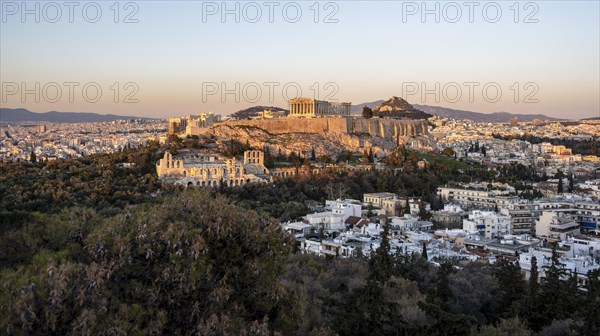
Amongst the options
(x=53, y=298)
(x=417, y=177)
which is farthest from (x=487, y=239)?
(x=53, y=298)

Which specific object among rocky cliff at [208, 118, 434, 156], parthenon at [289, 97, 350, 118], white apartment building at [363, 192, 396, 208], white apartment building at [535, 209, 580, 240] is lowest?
white apartment building at [535, 209, 580, 240]

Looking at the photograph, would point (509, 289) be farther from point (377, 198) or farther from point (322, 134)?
point (322, 134)

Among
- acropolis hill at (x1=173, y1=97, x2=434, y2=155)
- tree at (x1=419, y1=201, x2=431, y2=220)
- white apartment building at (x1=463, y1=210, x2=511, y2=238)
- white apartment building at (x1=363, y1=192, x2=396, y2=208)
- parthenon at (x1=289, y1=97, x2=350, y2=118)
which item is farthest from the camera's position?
parthenon at (x1=289, y1=97, x2=350, y2=118)

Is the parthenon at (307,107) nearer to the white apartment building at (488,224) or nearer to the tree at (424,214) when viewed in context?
the tree at (424,214)

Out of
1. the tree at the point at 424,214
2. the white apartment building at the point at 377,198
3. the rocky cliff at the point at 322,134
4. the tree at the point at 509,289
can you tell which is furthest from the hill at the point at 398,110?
the tree at the point at 509,289

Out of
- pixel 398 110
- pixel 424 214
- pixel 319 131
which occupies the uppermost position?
pixel 398 110

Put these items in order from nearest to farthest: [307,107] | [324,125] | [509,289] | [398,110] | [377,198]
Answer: [509,289], [377,198], [324,125], [307,107], [398,110]

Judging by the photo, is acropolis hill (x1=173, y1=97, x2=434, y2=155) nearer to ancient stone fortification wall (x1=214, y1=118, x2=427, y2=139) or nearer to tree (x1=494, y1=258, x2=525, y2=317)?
ancient stone fortification wall (x1=214, y1=118, x2=427, y2=139)

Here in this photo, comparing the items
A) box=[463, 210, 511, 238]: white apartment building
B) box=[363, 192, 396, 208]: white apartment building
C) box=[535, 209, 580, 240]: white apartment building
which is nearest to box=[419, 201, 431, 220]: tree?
box=[463, 210, 511, 238]: white apartment building

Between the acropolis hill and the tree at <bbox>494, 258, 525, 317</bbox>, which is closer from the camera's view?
the tree at <bbox>494, 258, 525, 317</bbox>

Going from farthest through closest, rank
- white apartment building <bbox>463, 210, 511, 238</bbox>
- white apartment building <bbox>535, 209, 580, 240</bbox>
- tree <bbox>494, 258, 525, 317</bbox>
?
white apartment building <bbox>463, 210, 511, 238</bbox> < white apartment building <bbox>535, 209, 580, 240</bbox> < tree <bbox>494, 258, 525, 317</bbox>

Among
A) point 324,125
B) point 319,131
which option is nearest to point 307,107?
point 324,125
